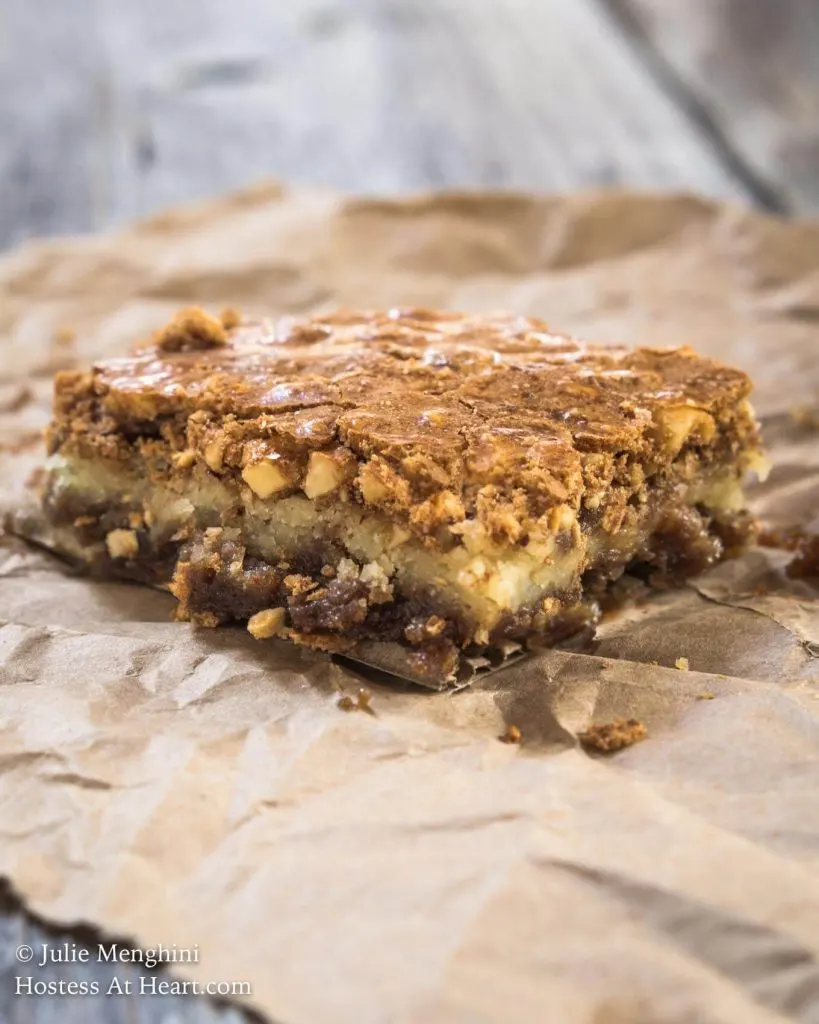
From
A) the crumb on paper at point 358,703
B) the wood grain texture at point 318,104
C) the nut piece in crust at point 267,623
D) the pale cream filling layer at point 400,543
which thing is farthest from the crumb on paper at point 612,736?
the wood grain texture at point 318,104

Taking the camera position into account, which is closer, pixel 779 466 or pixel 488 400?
pixel 488 400

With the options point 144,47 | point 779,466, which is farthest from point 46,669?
point 144,47

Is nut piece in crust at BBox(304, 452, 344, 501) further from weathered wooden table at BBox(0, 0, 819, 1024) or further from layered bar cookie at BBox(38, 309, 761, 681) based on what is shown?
weathered wooden table at BBox(0, 0, 819, 1024)

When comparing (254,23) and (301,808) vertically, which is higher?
(254,23)

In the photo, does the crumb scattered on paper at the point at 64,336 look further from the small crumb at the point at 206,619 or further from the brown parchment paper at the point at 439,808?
the small crumb at the point at 206,619

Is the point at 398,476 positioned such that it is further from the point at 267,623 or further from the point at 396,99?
the point at 396,99

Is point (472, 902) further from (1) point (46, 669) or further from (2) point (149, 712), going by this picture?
(1) point (46, 669)

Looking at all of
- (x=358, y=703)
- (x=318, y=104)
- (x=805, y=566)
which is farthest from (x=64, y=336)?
(x=318, y=104)

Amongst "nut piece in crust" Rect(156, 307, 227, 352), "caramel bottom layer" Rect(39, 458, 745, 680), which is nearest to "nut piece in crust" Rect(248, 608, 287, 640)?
"caramel bottom layer" Rect(39, 458, 745, 680)
